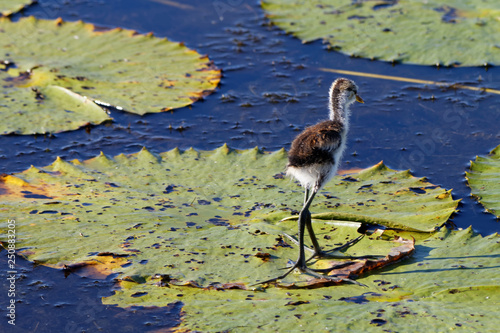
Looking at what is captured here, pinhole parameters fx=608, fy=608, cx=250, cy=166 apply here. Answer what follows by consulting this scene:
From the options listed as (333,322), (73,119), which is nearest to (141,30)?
(73,119)

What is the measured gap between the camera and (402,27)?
28.2 feet

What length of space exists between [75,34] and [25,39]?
0.67m

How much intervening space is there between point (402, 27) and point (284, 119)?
2.49 m

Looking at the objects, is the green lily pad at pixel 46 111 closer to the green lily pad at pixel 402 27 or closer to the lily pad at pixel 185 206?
the lily pad at pixel 185 206

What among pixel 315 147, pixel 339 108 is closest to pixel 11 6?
pixel 339 108

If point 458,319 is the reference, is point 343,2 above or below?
above

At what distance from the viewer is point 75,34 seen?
27.9ft

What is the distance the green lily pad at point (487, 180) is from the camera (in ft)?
17.5

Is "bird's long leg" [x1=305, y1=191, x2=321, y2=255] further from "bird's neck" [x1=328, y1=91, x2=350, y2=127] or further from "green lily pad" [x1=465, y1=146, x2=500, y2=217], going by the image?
"green lily pad" [x1=465, y1=146, x2=500, y2=217]

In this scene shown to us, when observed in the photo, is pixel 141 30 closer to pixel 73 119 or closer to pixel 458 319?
pixel 73 119
